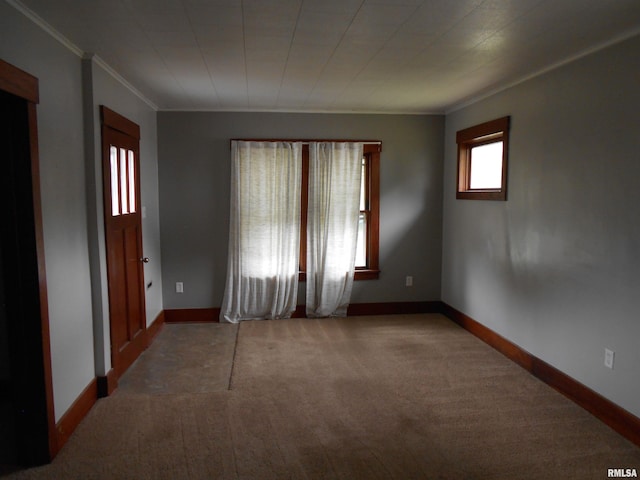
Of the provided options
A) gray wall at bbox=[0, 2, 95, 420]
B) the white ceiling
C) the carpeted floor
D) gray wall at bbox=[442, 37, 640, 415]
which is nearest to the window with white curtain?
the carpeted floor

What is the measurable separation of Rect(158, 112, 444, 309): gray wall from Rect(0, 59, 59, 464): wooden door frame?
8.42 ft

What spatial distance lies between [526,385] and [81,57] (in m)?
3.70

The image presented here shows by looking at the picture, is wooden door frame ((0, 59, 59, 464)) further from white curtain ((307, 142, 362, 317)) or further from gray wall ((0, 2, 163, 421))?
white curtain ((307, 142, 362, 317))

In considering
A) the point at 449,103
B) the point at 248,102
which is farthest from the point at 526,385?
the point at 248,102

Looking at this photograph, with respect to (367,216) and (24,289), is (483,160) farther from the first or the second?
(24,289)

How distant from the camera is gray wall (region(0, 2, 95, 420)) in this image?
2.33m

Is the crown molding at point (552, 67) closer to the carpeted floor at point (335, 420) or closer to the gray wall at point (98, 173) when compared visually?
the carpeted floor at point (335, 420)

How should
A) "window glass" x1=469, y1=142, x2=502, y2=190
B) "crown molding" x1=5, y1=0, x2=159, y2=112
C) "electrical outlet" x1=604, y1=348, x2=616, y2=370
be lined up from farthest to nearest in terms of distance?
"window glass" x1=469, y1=142, x2=502, y2=190 → "electrical outlet" x1=604, y1=348, x2=616, y2=370 → "crown molding" x1=5, y1=0, x2=159, y2=112

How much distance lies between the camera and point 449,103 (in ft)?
15.2

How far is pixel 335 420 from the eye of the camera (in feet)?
9.36

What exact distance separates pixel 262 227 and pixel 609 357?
3261 mm

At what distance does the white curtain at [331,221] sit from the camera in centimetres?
496

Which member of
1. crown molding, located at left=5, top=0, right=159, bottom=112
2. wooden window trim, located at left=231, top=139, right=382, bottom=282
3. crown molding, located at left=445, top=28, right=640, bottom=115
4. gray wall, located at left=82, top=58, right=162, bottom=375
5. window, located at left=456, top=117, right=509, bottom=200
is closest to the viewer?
crown molding, located at left=5, top=0, right=159, bottom=112

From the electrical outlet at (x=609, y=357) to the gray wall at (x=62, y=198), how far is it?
3157 mm
